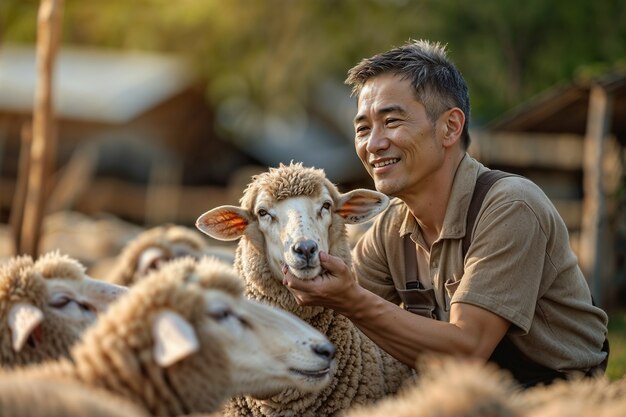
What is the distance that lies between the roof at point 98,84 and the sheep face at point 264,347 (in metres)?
20.8

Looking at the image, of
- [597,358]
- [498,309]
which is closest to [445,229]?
[498,309]

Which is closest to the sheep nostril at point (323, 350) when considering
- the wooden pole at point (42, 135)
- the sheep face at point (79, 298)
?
the sheep face at point (79, 298)

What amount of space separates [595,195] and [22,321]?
8.62 meters

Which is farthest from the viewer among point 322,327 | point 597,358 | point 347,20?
point 347,20

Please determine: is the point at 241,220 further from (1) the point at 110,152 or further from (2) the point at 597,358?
(1) the point at 110,152

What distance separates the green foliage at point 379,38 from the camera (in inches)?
687

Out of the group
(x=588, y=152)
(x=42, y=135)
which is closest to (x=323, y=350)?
(x=42, y=135)

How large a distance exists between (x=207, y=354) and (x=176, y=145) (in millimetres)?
23483

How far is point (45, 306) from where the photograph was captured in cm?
385

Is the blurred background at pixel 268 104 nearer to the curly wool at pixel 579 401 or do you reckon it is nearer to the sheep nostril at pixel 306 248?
the sheep nostril at pixel 306 248

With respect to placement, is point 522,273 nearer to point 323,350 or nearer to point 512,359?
point 512,359

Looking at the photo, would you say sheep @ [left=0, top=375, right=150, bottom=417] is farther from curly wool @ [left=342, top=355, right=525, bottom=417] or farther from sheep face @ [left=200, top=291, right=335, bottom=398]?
curly wool @ [left=342, top=355, right=525, bottom=417]

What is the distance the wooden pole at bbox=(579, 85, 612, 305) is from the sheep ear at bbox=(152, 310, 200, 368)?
827 centimetres

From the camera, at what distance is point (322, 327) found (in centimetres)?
470
